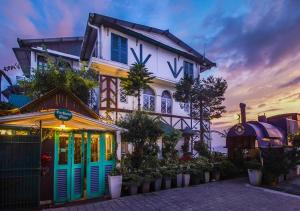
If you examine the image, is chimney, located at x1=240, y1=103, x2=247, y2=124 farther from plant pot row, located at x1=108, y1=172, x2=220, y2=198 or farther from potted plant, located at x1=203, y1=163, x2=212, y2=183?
potted plant, located at x1=203, y1=163, x2=212, y2=183

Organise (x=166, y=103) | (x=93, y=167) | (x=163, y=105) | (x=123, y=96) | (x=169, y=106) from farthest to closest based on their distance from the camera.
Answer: (x=169, y=106)
(x=166, y=103)
(x=163, y=105)
(x=123, y=96)
(x=93, y=167)

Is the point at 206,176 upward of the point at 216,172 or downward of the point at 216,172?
downward

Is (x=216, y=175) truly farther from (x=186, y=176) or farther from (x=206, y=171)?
(x=186, y=176)

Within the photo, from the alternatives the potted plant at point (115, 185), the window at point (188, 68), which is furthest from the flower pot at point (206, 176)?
the window at point (188, 68)

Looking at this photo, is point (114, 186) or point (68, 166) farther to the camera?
point (114, 186)

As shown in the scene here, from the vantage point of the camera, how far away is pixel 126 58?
17.0 m

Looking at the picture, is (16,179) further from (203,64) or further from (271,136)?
(203,64)

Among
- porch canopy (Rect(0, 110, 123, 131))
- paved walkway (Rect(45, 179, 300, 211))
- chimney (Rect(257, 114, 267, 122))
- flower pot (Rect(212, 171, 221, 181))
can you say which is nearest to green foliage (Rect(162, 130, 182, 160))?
flower pot (Rect(212, 171, 221, 181))

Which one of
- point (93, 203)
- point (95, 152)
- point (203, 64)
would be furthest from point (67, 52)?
point (93, 203)

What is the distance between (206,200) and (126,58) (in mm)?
11461

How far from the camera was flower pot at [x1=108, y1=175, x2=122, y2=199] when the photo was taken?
8317mm

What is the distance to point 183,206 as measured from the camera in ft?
24.3

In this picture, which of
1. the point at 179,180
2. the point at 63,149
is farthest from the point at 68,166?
the point at 179,180

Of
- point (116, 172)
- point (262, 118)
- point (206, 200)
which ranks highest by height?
point (262, 118)
